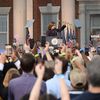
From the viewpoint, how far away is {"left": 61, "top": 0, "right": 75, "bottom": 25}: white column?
24.9 metres

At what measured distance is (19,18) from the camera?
25.5 meters

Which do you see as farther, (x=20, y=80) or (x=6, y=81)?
(x=6, y=81)

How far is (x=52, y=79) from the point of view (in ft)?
21.7

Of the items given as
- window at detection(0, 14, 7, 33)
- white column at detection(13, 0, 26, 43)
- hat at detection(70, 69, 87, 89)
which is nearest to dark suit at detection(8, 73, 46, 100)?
hat at detection(70, 69, 87, 89)

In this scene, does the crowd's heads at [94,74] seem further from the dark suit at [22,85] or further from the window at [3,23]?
the window at [3,23]

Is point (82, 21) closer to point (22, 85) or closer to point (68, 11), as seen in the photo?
point (68, 11)

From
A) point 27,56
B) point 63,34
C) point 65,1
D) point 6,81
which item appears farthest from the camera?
point 65,1

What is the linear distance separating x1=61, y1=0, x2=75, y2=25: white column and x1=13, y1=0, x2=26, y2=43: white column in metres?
1.85

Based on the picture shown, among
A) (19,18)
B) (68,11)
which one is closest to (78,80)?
(68,11)

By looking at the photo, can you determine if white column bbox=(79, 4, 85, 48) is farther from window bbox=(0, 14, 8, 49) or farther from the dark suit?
the dark suit

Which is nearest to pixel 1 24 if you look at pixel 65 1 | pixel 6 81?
pixel 65 1

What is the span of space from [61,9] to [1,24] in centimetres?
317

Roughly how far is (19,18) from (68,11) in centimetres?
233

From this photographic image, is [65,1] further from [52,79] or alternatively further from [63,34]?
[52,79]
